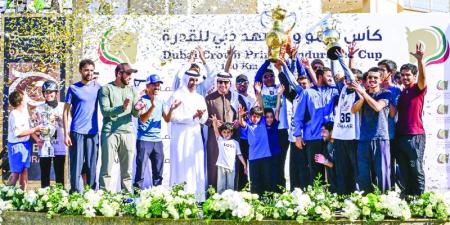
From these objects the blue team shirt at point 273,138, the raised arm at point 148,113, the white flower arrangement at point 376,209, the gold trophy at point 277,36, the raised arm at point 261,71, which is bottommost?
the white flower arrangement at point 376,209

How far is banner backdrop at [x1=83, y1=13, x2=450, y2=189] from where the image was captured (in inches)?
376

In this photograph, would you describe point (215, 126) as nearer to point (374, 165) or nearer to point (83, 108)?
point (83, 108)

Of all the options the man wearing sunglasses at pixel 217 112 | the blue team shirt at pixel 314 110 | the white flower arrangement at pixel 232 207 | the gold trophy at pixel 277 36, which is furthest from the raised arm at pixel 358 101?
the white flower arrangement at pixel 232 207

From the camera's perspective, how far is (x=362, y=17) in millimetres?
9633

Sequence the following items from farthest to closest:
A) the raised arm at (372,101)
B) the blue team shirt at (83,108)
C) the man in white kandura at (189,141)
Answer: the man in white kandura at (189,141) → the blue team shirt at (83,108) → the raised arm at (372,101)

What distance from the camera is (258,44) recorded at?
9.70 m

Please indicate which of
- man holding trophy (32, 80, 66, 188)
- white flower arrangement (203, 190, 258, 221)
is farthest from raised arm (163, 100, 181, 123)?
white flower arrangement (203, 190, 258, 221)

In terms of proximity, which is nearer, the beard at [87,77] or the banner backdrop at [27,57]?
the beard at [87,77]

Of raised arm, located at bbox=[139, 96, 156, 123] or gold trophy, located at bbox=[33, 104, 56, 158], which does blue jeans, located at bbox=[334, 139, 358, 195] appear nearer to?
raised arm, located at bbox=[139, 96, 156, 123]

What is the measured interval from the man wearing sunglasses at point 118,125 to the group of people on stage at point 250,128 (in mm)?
12

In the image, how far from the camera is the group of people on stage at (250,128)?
7.62 meters

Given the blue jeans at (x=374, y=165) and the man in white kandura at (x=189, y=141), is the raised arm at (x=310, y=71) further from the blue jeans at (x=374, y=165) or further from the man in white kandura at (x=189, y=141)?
the man in white kandura at (x=189, y=141)

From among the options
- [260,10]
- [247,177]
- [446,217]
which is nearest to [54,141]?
[247,177]

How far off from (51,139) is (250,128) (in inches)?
103
